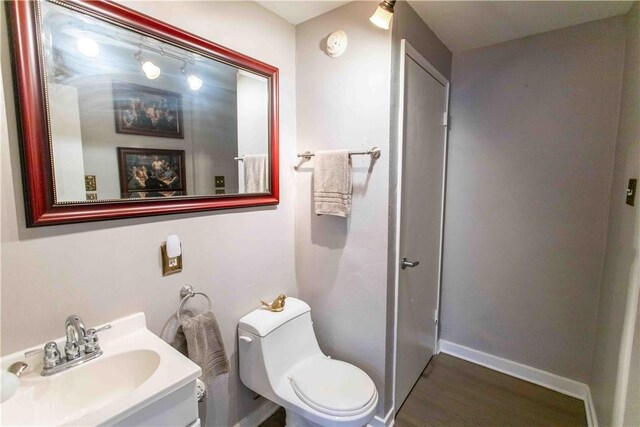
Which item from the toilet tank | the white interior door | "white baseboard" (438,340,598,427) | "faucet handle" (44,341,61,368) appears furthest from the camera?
"white baseboard" (438,340,598,427)

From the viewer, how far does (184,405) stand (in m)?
0.96

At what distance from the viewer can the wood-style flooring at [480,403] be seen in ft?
5.81

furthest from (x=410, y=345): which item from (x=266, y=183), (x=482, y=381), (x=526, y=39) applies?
(x=526, y=39)

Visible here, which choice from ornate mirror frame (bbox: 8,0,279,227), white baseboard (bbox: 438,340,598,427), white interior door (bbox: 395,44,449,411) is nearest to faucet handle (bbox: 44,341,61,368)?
ornate mirror frame (bbox: 8,0,279,227)

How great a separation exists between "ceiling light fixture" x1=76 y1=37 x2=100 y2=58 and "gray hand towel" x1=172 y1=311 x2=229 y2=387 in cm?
109

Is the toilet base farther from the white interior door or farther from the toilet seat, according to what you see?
the white interior door

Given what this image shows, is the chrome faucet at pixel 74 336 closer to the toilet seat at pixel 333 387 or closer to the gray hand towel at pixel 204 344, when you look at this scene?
the gray hand towel at pixel 204 344

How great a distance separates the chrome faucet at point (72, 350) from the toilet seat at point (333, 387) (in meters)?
0.89

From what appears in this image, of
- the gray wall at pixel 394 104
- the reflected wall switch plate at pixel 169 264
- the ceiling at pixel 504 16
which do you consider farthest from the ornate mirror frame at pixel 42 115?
the ceiling at pixel 504 16

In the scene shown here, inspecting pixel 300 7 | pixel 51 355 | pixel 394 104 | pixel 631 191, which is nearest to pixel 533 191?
pixel 631 191

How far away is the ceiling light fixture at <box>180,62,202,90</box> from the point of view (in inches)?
51.4

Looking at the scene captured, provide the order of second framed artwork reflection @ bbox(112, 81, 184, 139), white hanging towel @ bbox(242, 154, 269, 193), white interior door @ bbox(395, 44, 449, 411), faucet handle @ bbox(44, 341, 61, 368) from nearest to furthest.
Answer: faucet handle @ bbox(44, 341, 61, 368) → second framed artwork reflection @ bbox(112, 81, 184, 139) → white hanging towel @ bbox(242, 154, 269, 193) → white interior door @ bbox(395, 44, 449, 411)

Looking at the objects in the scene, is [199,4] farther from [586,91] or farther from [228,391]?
[586,91]

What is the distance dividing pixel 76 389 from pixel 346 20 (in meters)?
1.97
